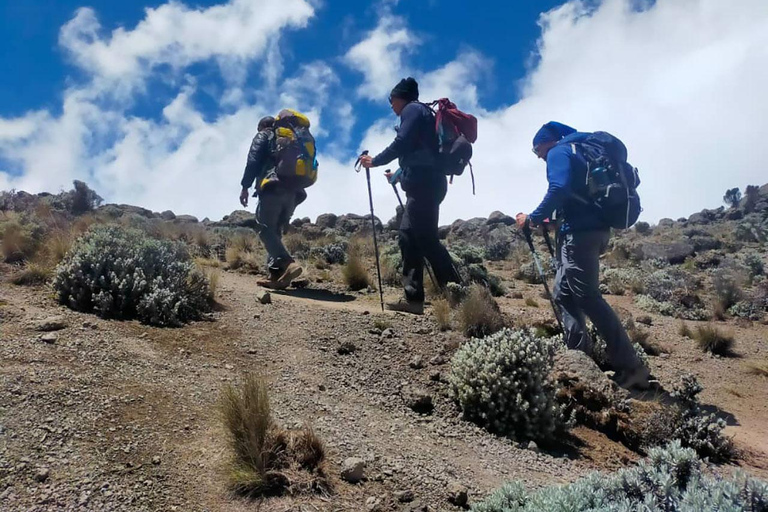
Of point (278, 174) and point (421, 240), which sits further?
point (278, 174)

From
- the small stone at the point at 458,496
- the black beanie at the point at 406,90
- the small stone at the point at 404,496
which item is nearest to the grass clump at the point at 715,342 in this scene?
the black beanie at the point at 406,90

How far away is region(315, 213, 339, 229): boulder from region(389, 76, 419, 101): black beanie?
17505 mm

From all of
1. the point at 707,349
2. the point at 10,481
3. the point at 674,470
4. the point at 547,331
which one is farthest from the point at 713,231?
the point at 10,481

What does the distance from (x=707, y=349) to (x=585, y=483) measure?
21.4 feet

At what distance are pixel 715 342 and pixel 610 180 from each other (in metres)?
4.48

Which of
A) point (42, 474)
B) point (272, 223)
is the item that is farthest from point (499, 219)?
point (42, 474)

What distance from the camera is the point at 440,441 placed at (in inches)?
161

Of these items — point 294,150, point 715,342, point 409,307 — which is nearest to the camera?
point 409,307

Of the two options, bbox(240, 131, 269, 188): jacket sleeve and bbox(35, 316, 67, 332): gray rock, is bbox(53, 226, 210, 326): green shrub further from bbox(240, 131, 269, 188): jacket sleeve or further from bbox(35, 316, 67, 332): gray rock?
bbox(240, 131, 269, 188): jacket sleeve

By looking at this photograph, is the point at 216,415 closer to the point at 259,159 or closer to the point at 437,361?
the point at 437,361

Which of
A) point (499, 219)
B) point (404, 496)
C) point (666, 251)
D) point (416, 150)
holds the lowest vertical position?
point (404, 496)

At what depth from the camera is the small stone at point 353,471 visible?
10.7ft

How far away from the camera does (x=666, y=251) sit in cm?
1830

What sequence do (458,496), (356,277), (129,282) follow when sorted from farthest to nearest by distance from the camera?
(356,277) < (129,282) < (458,496)
